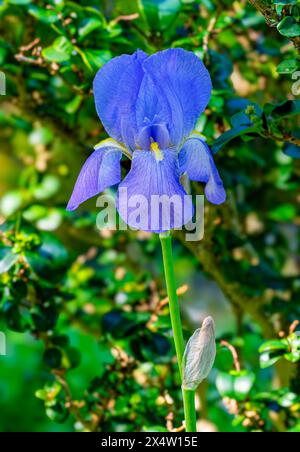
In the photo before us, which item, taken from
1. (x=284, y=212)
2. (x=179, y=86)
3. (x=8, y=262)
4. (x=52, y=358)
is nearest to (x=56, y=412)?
(x=52, y=358)

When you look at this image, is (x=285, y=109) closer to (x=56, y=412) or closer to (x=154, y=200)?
(x=154, y=200)

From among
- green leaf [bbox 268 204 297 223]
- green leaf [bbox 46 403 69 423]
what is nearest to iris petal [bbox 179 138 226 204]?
green leaf [bbox 46 403 69 423]

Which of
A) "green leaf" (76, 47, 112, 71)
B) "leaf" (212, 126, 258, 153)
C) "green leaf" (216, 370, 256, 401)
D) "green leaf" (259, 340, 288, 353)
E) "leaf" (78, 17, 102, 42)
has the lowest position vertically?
"green leaf" (216, 370, 256, 401)

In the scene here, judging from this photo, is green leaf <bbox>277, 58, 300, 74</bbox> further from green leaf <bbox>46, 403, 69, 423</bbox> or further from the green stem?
green leaf <bbox>46, 403, 69, 423</bbox>

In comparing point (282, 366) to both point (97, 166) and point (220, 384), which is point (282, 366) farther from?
point (97, 166)

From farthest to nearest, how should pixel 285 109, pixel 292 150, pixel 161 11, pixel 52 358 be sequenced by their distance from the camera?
pixel 52 358, pixel 161 11, pixel 292 150, pixel 285 109
